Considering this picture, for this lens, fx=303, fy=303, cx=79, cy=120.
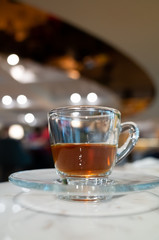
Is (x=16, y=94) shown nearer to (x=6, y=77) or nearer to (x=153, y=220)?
(x=6, y=77)

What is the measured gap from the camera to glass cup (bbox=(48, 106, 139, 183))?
1.29 ft

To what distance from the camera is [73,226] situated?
0.76ft

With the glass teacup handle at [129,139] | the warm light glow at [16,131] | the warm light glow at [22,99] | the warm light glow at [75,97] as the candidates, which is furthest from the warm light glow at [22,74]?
the glass teacup handle at [129,139]

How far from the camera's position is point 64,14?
8.99 ft

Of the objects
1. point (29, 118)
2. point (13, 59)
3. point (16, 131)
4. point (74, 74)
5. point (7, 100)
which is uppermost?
point (13, 59)

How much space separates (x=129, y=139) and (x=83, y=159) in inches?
3.4

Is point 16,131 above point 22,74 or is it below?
below

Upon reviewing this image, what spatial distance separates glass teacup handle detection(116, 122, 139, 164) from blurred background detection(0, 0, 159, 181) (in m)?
2.23

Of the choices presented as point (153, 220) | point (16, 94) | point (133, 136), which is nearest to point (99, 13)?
point (133, 136)

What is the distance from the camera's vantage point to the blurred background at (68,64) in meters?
2.67

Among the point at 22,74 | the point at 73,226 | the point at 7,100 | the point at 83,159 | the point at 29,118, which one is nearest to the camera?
the point at 73,226

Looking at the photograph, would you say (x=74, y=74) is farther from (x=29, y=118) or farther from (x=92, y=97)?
(x=29, y=118)

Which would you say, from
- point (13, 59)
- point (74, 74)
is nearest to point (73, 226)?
point (13, 59)

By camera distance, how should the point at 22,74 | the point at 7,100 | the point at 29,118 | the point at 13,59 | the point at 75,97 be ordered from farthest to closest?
the point at 29,118 → the point at 75,97 → the point at 7,100 → the point at 22,74 → the point at 13,59
